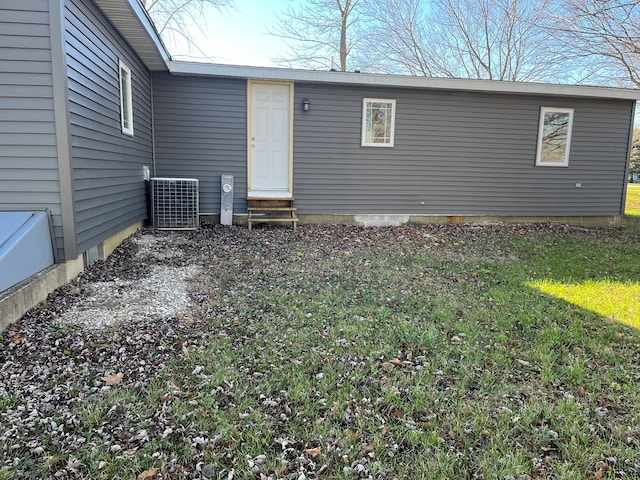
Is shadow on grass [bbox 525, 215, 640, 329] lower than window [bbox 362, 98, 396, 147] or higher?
lower

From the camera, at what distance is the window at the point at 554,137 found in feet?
27.4

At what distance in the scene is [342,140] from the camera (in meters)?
7.64

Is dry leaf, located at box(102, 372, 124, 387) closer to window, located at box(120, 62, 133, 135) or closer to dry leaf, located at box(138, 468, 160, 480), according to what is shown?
dry leaf, located at box(138, 468, 160, 480)

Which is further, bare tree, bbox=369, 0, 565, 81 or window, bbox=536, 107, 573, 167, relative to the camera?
bare tree, bbox=369, 0, 565, 81

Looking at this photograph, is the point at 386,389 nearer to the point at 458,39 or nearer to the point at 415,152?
the point at 415,152

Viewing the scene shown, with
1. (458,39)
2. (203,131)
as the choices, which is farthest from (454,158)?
(458,39)

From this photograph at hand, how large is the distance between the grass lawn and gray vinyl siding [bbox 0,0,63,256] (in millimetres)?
1704

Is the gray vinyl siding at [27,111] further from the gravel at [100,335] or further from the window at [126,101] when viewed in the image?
the window at [126,101]

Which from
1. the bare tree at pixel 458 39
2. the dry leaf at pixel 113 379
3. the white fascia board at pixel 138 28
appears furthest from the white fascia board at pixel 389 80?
the bare tree at pixel 458 39

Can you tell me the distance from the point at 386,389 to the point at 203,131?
6191mm

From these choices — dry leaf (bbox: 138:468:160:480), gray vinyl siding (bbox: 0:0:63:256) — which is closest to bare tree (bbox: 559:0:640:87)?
gray vinyl siding (bbox: 0:0:63:256)

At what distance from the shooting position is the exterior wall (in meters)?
7.24

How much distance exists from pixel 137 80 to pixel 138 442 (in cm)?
583

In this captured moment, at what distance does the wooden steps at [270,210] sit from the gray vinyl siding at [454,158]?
1.03 feet
